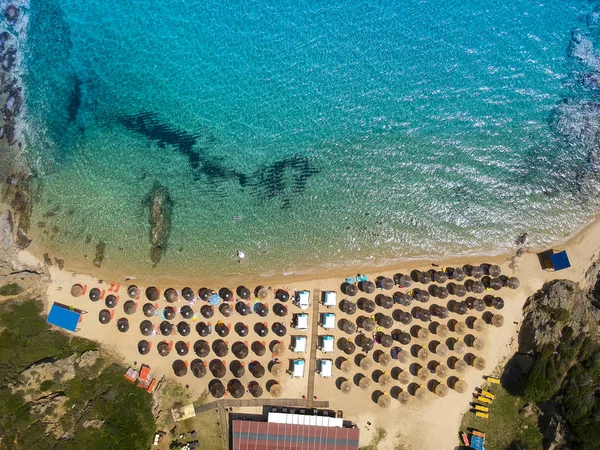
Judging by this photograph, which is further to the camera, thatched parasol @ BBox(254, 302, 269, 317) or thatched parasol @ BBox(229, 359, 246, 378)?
thatched parasol @ BBox(254, 302, 269, 317)

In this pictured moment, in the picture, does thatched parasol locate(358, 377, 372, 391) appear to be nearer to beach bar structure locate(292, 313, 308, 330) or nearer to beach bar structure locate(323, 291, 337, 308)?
beach bar structure locate(292, 313, 308, 330)

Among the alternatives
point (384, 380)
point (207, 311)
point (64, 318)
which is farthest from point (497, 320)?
point (64, 318)

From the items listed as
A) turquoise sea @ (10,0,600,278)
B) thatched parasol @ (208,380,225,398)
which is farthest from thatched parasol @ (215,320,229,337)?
turquoise sea @ (10,0,600,278)

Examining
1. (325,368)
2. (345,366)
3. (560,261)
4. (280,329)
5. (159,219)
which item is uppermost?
(159,219)

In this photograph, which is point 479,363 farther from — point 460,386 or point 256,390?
point 256,390

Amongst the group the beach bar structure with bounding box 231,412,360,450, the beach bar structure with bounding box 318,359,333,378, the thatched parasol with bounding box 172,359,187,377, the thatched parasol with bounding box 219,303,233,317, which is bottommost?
the beach bar structure with bounding box 231,412,360,450

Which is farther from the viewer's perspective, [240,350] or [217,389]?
[240,350]

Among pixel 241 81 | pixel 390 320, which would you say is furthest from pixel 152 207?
pixel 390 320
